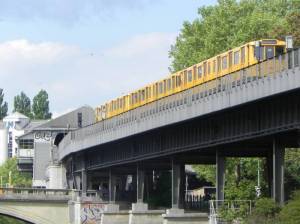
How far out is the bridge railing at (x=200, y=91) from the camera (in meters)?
48.9

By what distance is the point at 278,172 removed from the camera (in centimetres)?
5475

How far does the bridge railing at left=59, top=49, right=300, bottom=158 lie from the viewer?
48928 millimetres

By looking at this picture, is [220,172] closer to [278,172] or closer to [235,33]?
[278,172]


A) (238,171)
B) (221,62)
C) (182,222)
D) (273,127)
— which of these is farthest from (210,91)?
(238,171)

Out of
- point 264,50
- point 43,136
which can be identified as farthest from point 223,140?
point 43,136

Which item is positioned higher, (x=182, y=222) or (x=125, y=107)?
(x=125, y=107)

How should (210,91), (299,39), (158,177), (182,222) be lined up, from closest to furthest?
1. (210,91)
2. (182,222)
3. (299,39)
4. (158,177)

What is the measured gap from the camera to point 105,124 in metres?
88.3

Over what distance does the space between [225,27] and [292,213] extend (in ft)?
187

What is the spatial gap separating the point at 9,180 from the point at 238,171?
103827 millimetres

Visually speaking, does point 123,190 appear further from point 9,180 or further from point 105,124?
point 9,180

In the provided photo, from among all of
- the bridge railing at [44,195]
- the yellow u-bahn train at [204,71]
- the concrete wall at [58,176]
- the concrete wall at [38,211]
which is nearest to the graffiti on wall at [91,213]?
the bridge railing at [44,195]

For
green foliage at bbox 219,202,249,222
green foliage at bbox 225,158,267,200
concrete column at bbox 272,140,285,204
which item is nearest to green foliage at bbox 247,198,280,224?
concrete column at bbox 272,140,285,204

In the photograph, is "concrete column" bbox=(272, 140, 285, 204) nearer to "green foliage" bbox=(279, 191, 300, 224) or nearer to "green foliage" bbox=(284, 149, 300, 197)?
"green foliage" bbox=(279, 191, 300, 224)
